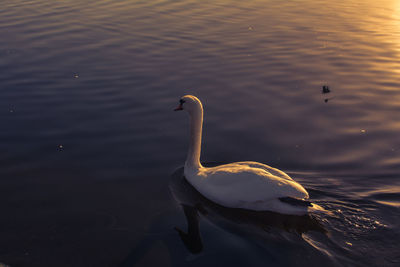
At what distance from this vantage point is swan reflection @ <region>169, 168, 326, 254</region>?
6.59m

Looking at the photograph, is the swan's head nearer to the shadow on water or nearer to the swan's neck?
the swan's neck

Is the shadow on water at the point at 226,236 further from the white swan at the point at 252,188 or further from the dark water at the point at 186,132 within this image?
the white swan at the point at 252,188

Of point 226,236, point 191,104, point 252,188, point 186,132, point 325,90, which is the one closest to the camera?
point 226,236

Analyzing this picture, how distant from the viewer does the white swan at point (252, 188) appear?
6574 mm

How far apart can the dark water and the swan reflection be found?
31 millimetres

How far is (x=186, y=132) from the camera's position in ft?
32.0

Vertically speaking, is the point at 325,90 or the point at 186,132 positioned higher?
the point at 325,90

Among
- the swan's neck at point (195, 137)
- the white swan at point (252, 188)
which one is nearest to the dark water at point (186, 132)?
the white swan at point (252, 188)

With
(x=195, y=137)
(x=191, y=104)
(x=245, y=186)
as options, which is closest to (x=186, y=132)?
(x=195, y=137)

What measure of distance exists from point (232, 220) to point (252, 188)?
59 cm

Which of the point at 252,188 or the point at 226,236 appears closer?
the point at 226,236

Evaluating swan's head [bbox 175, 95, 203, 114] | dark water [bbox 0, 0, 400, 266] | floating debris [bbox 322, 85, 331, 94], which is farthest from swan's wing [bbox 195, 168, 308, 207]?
floating debris [bbox 322, 85, 331, 94]

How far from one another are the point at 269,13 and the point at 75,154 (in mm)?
12499

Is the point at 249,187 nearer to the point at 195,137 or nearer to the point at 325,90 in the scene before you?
the point at 195,137
